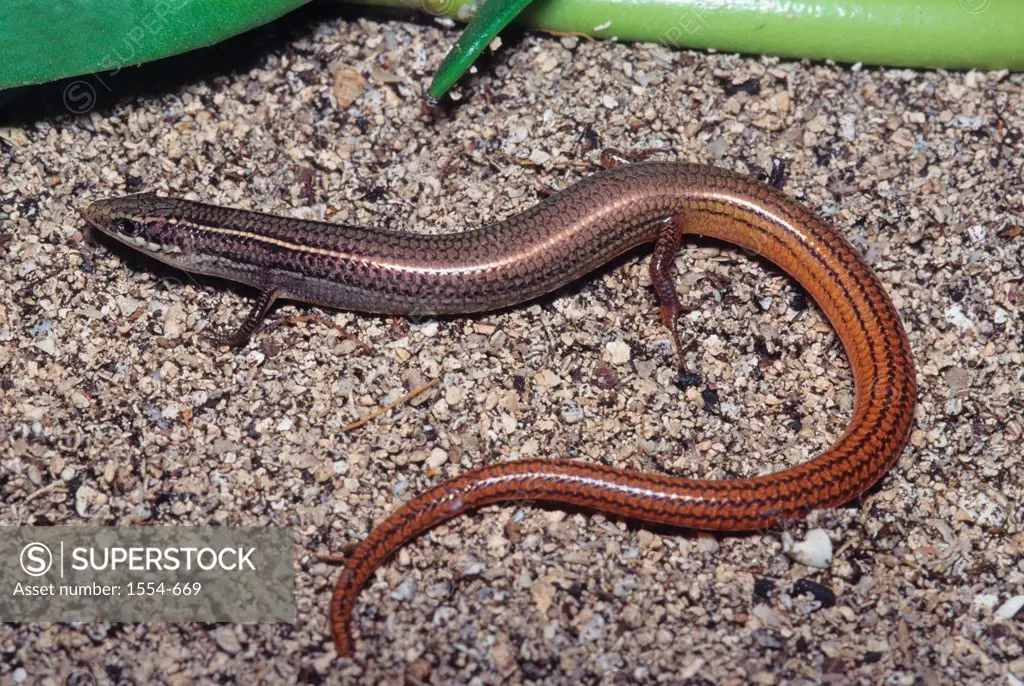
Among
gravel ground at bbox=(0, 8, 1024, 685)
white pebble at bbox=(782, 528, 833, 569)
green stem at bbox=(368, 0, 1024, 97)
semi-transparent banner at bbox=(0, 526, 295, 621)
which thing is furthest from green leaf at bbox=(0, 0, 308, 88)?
white pebble at bbox=(782, 528, 833, 569)

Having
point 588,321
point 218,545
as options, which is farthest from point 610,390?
point 218,545

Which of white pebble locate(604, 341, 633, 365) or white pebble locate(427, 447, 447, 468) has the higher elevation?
white pebble locate(604, 341, 633, 365)

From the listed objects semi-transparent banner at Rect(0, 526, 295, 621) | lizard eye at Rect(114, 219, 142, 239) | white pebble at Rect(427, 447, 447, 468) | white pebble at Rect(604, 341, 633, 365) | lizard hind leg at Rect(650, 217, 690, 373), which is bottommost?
semi-transparent banner at Rect(0, 526, 295, 621)

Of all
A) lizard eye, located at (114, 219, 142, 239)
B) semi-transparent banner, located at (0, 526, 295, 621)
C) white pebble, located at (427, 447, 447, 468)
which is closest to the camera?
semi-transparent banner, located at (0, 526, 295, 621)

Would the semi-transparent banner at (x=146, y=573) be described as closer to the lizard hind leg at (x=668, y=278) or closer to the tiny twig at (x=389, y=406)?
the tiny twig at (x=389, y=406)

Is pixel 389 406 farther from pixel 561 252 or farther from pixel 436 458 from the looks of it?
pixel 561 252

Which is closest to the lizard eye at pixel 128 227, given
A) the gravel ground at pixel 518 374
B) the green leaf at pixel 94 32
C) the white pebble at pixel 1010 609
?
the gravel ground at pixel 518 374

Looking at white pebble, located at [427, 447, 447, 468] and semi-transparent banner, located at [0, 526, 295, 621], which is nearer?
semi-transparent banner, located at [0, 526, 295, 621]

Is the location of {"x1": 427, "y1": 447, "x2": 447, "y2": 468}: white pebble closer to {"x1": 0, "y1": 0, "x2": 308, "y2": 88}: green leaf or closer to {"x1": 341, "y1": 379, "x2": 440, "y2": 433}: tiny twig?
{"x1": 341, "y1": 379, "x2": 440, "y2": 433}: tiny twig
